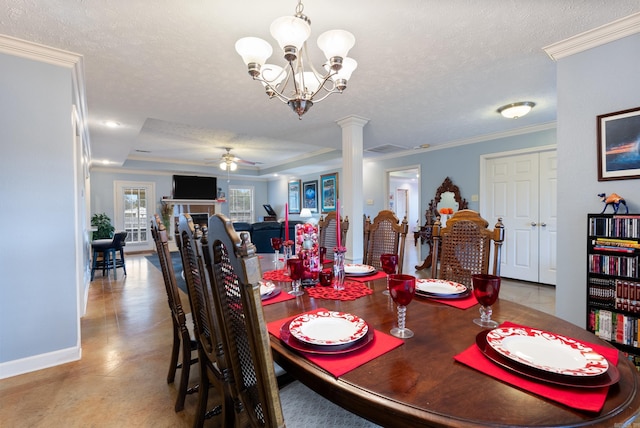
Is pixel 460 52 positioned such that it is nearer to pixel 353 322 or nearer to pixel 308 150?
pixel 353 322

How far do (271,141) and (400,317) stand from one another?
4919mm

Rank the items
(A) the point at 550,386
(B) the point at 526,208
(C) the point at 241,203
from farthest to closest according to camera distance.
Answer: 1. (C) the point at 241,203
2. (B) the point at 526,208
3. (A) the point at 550,386

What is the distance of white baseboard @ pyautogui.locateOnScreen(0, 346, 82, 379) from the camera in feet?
6.45

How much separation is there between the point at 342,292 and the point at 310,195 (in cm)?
687

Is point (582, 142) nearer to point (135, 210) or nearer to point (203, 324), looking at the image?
point (203, 324)

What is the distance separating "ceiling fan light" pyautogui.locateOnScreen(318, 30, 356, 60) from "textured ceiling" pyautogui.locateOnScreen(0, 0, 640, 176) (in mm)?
210

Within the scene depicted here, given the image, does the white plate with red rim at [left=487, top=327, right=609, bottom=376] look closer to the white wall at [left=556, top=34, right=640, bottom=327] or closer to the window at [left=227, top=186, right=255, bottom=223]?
the white wall at [left=556, top=34, right=640, bottom=327]

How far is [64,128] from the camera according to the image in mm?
2148

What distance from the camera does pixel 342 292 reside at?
143 cm

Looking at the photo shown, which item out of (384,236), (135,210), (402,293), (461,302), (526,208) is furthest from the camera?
(135,210)

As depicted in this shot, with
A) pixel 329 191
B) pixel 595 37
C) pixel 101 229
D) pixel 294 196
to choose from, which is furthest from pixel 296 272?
pixel 294 196

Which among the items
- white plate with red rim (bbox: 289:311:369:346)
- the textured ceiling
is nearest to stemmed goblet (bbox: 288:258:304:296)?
white plate with red rim (bbox: 289:311:369:346)

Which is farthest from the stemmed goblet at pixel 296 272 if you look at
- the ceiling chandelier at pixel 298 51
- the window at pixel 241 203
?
the window at pixel 241 203

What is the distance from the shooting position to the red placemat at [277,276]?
1.69 meters
